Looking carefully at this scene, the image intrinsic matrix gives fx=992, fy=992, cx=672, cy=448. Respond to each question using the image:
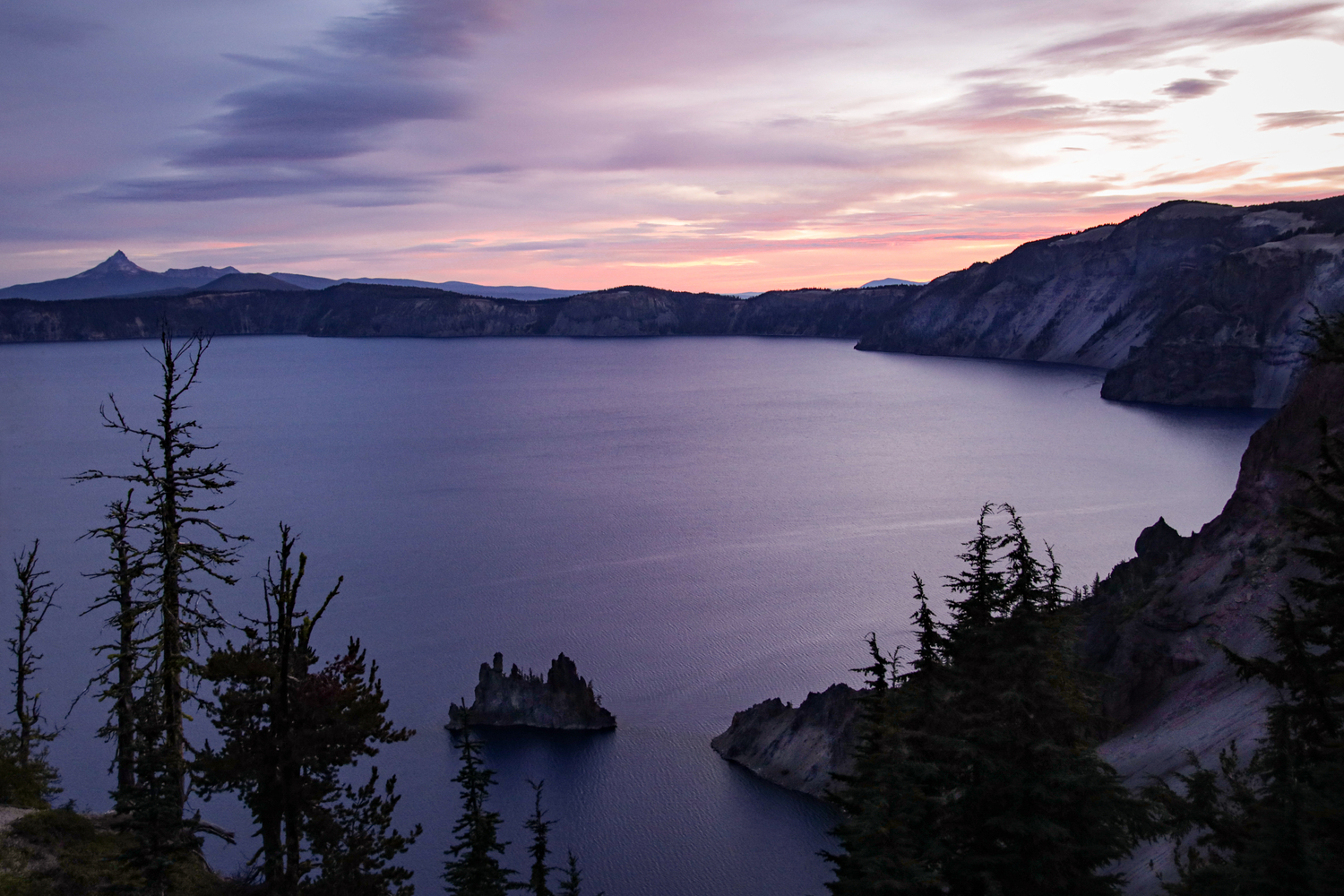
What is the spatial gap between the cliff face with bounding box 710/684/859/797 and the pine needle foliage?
19.7 meters

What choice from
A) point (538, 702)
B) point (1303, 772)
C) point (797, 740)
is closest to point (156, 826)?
point (1303, 772)

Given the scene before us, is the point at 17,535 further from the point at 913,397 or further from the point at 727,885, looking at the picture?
the point at 913,397

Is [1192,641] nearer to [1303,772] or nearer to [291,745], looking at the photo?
[1303,772]

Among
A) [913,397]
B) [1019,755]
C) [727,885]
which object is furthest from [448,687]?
[913,397]

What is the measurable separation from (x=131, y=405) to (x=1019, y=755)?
164 metres

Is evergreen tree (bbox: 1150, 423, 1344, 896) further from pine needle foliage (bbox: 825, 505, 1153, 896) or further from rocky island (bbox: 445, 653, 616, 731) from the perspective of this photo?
rocky island (bbox: 445, 653, 616, 731)

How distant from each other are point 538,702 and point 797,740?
37.9 ft

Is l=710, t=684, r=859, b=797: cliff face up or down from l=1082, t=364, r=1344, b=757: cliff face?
down

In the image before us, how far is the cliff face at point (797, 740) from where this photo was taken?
35.1 m

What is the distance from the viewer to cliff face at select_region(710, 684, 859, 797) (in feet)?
115

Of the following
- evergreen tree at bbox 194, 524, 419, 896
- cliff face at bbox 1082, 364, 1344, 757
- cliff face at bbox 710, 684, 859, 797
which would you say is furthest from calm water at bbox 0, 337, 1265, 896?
evergreen tree at bbox 194, 524, 419, 896

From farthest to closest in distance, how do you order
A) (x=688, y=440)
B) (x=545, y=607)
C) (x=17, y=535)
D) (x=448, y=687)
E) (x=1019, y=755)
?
1. (x=688, y=440)
2. (x=17, y=535)
3. (x=545, y=607)
4. (x=448, y=687)
5. (x=1019, y=755)

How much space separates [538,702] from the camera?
41906mm

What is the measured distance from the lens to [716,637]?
49875mm
